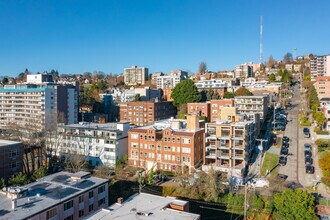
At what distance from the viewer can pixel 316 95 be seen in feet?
237

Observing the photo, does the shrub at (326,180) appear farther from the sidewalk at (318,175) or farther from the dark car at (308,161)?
the dark car at (308,161)

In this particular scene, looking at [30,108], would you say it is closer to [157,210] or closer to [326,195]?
[157,210]

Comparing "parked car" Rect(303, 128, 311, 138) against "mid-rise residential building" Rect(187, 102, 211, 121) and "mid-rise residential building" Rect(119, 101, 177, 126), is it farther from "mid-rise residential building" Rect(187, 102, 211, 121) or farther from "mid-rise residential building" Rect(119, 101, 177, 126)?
→ "mid-rise residential building" Rect(119, 101, 177, 126)

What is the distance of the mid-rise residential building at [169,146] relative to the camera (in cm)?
4225

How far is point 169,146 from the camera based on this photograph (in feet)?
143

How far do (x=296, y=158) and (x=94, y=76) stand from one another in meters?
133

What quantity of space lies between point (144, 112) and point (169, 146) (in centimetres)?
2662

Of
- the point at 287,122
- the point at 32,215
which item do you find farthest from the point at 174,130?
the point at 287,122

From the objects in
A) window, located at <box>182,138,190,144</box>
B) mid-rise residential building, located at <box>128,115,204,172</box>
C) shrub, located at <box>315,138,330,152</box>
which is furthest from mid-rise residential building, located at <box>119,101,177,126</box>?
shrub, located at <box>315,138,330,152</box>

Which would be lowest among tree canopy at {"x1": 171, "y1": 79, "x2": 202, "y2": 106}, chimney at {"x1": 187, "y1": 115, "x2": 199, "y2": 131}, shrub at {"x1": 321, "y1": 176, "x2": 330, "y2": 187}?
shrub at {"x1": 321, "y1": 176, "x2": 330, "y2": 187}

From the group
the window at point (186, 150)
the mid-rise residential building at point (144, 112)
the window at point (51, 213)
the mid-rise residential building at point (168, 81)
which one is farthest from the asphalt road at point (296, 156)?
the mid-rise residential building at point (168, 81)

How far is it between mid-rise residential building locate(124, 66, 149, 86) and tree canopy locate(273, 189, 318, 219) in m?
117

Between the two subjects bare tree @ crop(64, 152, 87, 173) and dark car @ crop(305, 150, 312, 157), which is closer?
bare tree @ crop(64, 152, 87, 173)

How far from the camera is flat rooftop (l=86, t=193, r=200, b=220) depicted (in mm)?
20484
